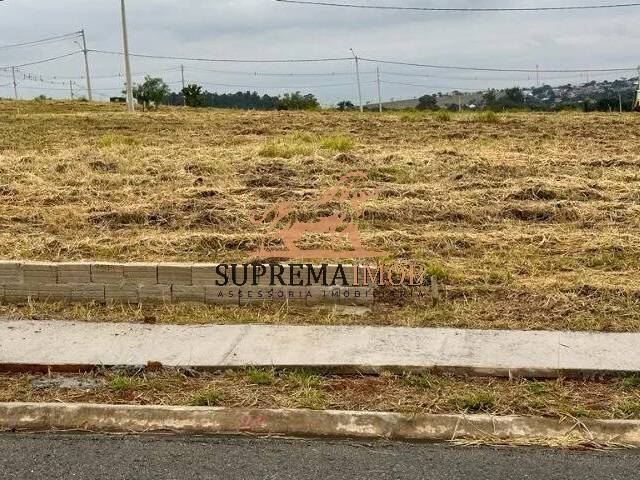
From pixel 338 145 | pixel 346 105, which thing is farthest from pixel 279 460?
pixel 346 105

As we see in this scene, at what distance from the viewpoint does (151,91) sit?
39.1m

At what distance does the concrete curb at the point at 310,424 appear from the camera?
3941 millimetres

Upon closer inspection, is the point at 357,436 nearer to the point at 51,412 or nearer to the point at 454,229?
the point at 51,412

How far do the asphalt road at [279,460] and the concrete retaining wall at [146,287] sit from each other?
7.10ft

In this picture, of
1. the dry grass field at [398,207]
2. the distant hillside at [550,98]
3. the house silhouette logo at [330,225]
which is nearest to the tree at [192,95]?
the distant hillside at [550,98]

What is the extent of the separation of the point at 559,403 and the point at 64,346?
11.2 feet

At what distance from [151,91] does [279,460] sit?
37.7 m

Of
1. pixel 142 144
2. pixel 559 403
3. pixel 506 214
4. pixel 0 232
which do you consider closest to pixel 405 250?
pixel 506 214

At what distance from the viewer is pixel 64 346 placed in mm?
5203

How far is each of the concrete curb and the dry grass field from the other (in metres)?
1.52

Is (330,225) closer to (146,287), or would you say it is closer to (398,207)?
(398,207)

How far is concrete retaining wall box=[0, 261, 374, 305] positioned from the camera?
236 inches

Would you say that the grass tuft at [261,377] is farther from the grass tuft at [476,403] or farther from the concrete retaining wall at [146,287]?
the concrete retaining wall at [146,287]

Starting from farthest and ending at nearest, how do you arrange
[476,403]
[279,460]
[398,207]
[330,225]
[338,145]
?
1. [338,145]
2. [398,207]
3. [330,225]
4. [476,403]
5. [279,460]
